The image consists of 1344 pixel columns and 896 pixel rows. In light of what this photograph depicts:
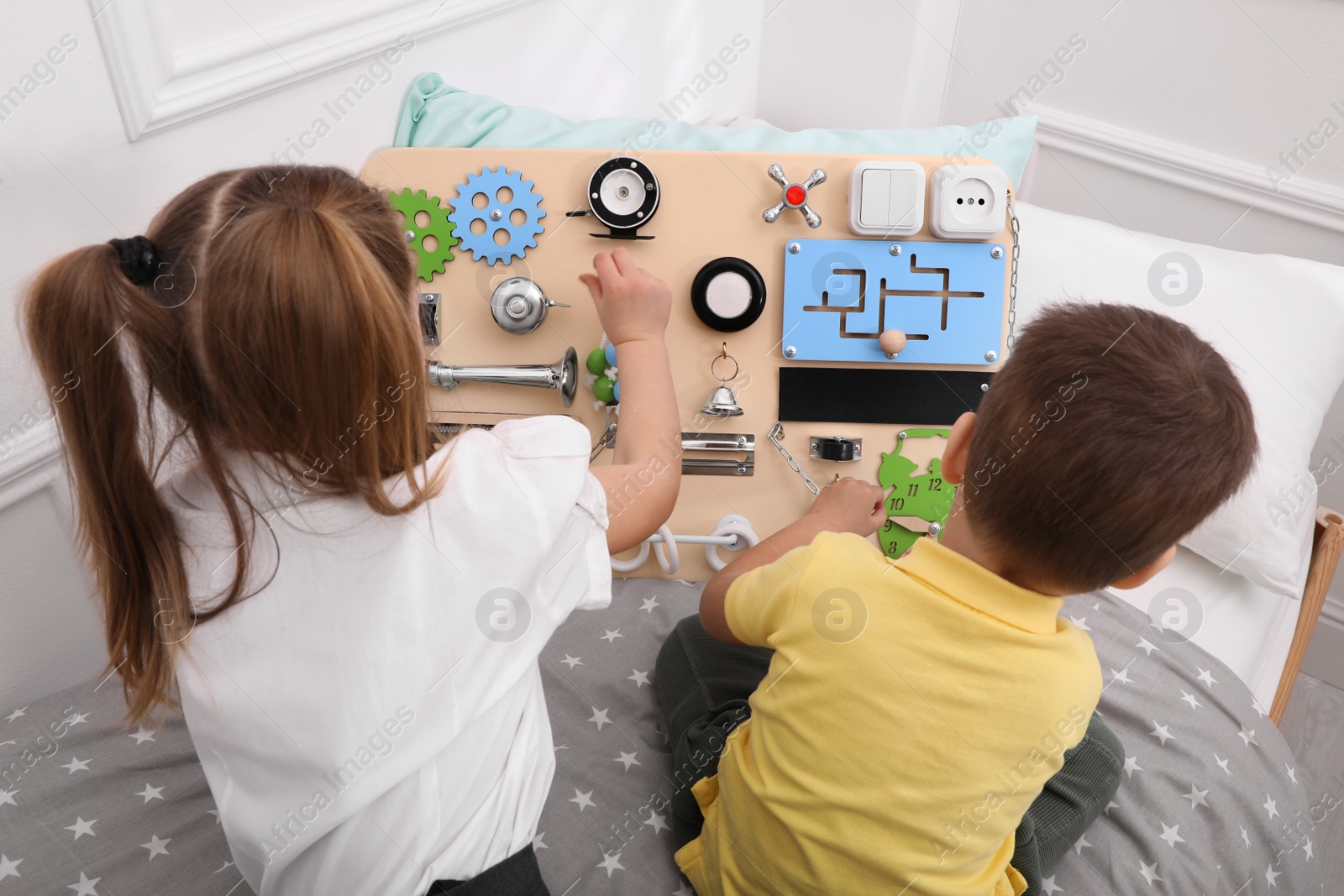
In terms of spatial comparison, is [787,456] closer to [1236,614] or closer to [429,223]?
[429,223]

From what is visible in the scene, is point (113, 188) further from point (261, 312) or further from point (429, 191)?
point (261, 312)

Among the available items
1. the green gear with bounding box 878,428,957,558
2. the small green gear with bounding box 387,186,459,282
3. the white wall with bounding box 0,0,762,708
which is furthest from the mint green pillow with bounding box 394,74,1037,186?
the green gear with bounding box 878,428,957,558

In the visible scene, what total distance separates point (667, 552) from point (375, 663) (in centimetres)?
47

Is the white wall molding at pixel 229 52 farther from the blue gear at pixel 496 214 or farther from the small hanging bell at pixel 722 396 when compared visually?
the small hanging bell at pixel 722 396

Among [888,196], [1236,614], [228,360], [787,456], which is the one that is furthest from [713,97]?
[228,360]

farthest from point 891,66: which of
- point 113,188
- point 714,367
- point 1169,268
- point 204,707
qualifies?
point 204,707

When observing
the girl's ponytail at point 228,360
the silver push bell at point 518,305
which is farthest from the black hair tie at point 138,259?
the silver push bell at point 518,305

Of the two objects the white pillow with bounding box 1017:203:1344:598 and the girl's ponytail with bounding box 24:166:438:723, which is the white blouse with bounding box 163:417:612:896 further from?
the white pillow with bounding box 1017:203:1344:598

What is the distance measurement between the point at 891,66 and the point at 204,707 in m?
1.44

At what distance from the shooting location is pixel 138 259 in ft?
1.65

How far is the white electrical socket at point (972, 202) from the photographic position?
91cm

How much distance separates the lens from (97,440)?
542 millimetres

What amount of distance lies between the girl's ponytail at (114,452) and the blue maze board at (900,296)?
0.62 metres

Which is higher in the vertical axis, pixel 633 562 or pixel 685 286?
pixel 685 286
